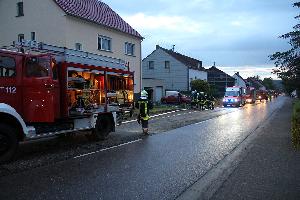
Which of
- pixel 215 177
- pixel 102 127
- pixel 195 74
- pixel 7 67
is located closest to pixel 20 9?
pixel 102 127

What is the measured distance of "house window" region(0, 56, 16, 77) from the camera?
10.7m

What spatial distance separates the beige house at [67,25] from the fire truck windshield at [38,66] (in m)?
18.3

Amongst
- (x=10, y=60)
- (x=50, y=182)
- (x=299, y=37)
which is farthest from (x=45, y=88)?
(x=299, y=37)

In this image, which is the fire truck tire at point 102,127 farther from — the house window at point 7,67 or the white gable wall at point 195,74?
the white gable wall at point 195,74

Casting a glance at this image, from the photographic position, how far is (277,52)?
36406 mm

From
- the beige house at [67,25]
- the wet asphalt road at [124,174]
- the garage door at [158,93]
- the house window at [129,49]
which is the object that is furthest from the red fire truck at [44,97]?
the garage door at [158,93]

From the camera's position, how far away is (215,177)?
8.41 m

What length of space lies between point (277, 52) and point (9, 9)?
76.5ft

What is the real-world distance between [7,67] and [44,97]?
1256mm

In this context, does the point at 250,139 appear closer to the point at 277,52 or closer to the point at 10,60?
the point at 10,60

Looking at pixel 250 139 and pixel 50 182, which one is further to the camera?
pixel 250 139

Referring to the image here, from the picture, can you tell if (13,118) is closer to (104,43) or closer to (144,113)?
(144,113)

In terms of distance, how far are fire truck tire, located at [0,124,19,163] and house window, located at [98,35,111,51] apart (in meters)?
24.2

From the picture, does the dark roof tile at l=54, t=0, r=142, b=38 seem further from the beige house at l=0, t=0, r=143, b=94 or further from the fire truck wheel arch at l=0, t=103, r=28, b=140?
the fire truck wheel arch at l=0, t=103, r=28, b=140
